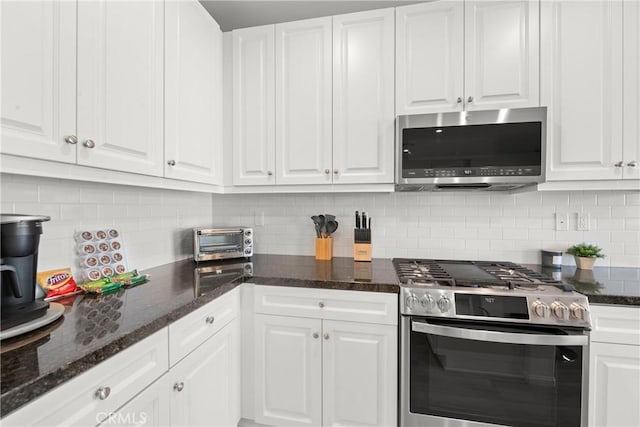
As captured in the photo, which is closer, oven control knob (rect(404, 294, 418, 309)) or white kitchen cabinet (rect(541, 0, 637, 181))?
oven control knob (rect(404, 294, 418, 309))

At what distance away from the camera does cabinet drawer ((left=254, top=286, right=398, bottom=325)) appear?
1.48 meters

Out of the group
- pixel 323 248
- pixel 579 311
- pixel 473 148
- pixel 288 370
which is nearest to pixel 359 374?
pixel 288 370

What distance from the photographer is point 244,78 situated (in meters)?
1.98

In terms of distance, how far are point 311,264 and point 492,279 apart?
1001mm

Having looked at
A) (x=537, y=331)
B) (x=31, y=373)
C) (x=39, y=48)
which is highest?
(x=39, y=48)

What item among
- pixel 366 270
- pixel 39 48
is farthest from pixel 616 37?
pixel 39 48

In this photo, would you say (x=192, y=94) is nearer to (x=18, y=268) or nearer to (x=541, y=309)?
(x=18, y=268)

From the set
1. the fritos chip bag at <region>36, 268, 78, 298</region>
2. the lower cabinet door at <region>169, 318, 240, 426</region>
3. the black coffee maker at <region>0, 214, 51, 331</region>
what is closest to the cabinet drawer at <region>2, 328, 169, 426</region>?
the lower cabinet door at <region>169, 318, 240, 426</region>

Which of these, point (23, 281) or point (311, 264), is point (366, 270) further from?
point (23, 281)

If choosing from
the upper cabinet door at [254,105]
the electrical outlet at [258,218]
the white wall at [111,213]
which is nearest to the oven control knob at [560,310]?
the upper cabinet door at [254,105]

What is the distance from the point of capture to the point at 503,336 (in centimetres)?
131

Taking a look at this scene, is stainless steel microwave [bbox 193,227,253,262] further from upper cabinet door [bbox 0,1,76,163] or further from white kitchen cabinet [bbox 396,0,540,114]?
white kitchen cabinet [bbox 396,0,540,114]

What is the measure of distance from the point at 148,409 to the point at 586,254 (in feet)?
7.40

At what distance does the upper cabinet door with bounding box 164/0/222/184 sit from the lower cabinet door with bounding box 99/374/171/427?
91 cm
